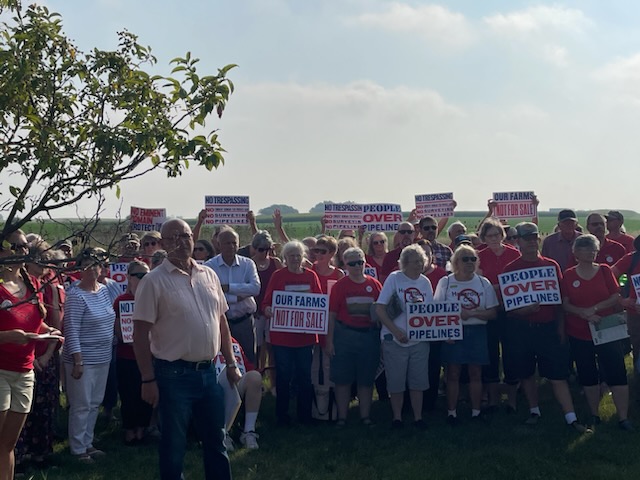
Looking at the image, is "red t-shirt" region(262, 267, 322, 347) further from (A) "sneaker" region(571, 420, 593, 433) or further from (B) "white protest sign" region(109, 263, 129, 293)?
(A) "sneaker" region(571, 420, 593, 433)

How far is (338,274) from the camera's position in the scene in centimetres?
1062

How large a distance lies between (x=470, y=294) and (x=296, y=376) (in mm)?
2534

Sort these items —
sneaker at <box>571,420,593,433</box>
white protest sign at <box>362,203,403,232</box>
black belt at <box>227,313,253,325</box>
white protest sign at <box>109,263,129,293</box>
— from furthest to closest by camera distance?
white protest sign at <box>362,203,403,232</box>, white protest sign at <box>109,263,129,293</box>, black belt at <box>227,313,253,325</box>, sneaker at <box>571,420,593,433</box>

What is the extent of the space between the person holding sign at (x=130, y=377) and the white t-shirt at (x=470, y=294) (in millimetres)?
3822

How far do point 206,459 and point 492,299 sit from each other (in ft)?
15.4

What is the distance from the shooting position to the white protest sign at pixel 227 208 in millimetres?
15195

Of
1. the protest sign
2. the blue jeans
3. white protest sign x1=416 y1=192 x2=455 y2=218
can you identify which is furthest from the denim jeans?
white protest sign x1=416 y1=192 x2=455 y2=218

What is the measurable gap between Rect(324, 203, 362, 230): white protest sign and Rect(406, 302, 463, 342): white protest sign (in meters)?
5.60

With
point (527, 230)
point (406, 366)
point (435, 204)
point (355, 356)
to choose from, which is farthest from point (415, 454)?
point (435, 204)

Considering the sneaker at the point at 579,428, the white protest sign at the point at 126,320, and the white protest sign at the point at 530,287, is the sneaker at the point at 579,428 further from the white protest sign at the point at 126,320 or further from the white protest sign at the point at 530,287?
the white protest sign at the point at 126,320

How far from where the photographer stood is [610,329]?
9.05m

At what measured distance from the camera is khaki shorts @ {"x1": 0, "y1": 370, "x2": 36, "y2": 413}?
→ 249 inches

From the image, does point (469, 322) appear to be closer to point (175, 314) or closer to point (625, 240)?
point (625, 240)

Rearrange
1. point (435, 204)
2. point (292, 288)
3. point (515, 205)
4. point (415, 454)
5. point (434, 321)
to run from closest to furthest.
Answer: point (415, 454) → point (434, 321) → point (292, 288) → point (515, 205) → point (435, 204)
